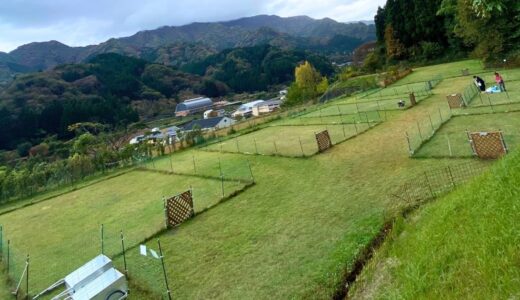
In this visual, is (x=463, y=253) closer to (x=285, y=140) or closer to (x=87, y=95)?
(x=285, y=140)

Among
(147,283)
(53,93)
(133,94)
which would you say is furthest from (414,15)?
(53,93)

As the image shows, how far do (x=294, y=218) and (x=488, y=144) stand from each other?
727 cm

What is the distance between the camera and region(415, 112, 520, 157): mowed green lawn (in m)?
13.6

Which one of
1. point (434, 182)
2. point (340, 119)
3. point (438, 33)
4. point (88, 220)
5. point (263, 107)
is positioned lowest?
point (263, 107)

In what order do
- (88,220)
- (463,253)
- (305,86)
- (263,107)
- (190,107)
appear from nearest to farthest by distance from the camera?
(463,253) → (88,220) → (305,86) → (263,107) → (190,107)

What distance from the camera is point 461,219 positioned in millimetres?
6074

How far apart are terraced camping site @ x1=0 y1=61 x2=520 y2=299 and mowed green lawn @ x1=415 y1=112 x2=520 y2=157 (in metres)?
0.08

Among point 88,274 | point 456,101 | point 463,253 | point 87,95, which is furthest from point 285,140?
point 87,95

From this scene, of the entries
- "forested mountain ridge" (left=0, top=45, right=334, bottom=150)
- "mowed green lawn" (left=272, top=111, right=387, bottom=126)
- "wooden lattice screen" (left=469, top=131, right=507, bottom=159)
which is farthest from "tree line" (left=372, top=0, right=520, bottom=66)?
"forested mountain ridge" (left=0, top=45, right=334, bottom=150)

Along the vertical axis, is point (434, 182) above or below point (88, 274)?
below

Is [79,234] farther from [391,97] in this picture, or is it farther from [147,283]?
[391,97]

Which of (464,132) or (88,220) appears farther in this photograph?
(464,132)

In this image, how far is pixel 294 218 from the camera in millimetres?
11055

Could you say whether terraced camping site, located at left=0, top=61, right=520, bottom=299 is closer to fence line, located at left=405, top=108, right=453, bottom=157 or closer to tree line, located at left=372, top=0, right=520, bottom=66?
fence line, located at left=405, top=108, right=453, bottom=157
